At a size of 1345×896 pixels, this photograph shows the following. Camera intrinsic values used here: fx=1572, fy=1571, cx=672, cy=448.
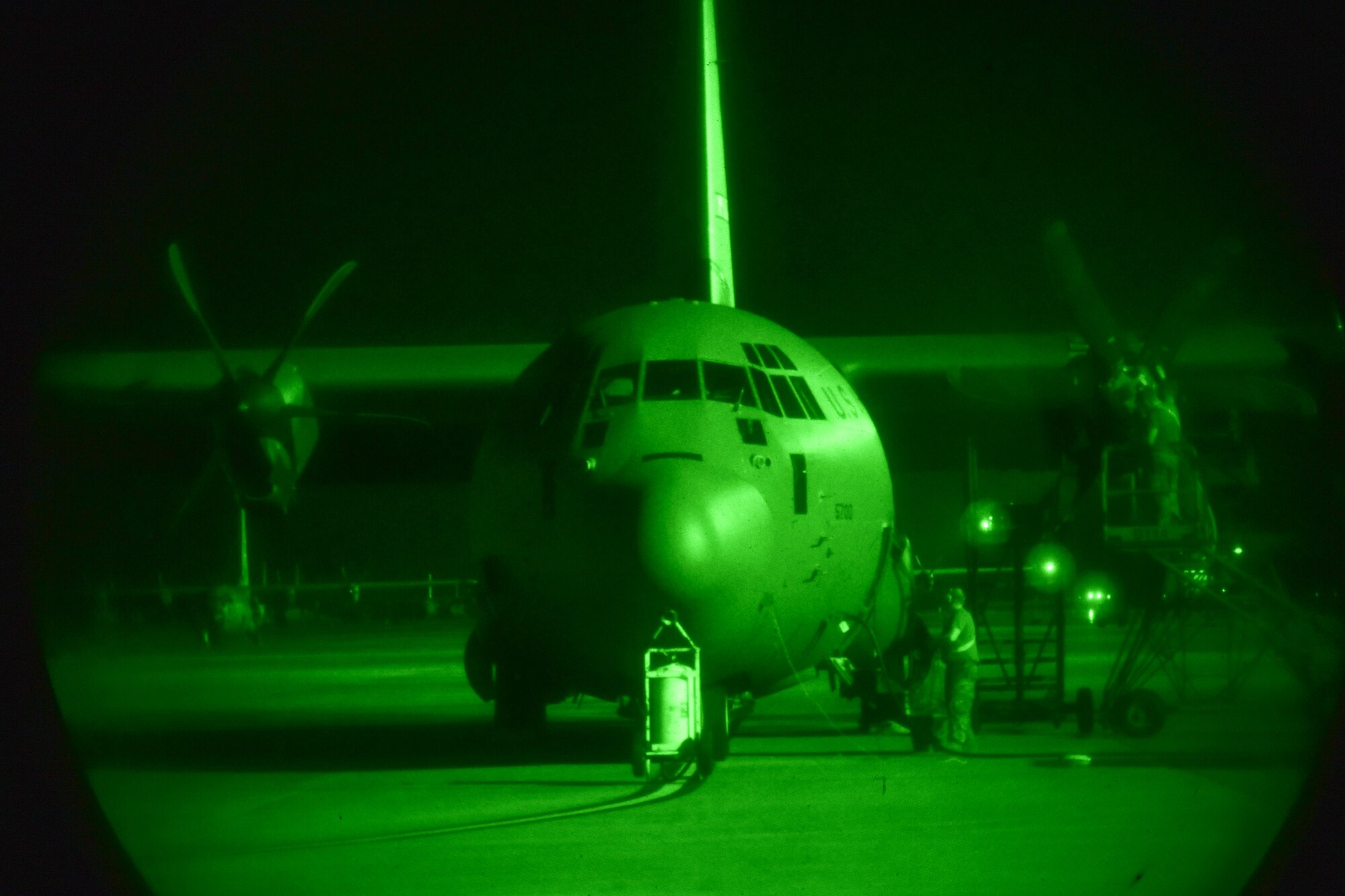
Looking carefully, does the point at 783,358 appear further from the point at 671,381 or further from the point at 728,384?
the point at 671,381

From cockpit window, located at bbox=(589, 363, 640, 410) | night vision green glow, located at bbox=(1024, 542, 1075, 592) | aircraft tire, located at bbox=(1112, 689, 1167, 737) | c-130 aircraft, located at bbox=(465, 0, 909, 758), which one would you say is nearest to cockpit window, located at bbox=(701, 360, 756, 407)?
c-130 aircraft, located at bbox=(465, 0, 909, 758)

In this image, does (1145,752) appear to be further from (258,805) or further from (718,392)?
(258,805)

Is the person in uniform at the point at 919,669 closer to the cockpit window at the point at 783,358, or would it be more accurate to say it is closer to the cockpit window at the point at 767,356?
the cockpit window at the point at 783,358

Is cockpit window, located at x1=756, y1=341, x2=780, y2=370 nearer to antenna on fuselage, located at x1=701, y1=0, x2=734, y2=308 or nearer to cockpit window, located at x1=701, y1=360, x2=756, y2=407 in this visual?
cockpit window, located at x1=701, y1=360, x2=756, y2=407

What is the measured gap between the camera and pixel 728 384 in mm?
11406

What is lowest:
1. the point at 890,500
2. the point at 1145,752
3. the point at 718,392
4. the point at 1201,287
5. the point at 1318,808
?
the point at 1145,752

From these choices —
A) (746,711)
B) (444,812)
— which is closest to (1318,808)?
(444,812)

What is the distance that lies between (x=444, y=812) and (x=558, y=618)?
174cm

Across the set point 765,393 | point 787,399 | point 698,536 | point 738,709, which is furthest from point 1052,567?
point 698,536

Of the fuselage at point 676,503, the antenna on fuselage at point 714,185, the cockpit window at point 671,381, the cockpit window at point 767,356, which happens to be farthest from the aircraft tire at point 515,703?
the antenna on fuselage at point 714,185

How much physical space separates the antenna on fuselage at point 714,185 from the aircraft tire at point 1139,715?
5.63 meters

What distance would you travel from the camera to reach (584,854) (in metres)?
8.16

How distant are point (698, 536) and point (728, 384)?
171cm

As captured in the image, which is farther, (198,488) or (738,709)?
Result: (198,488)
